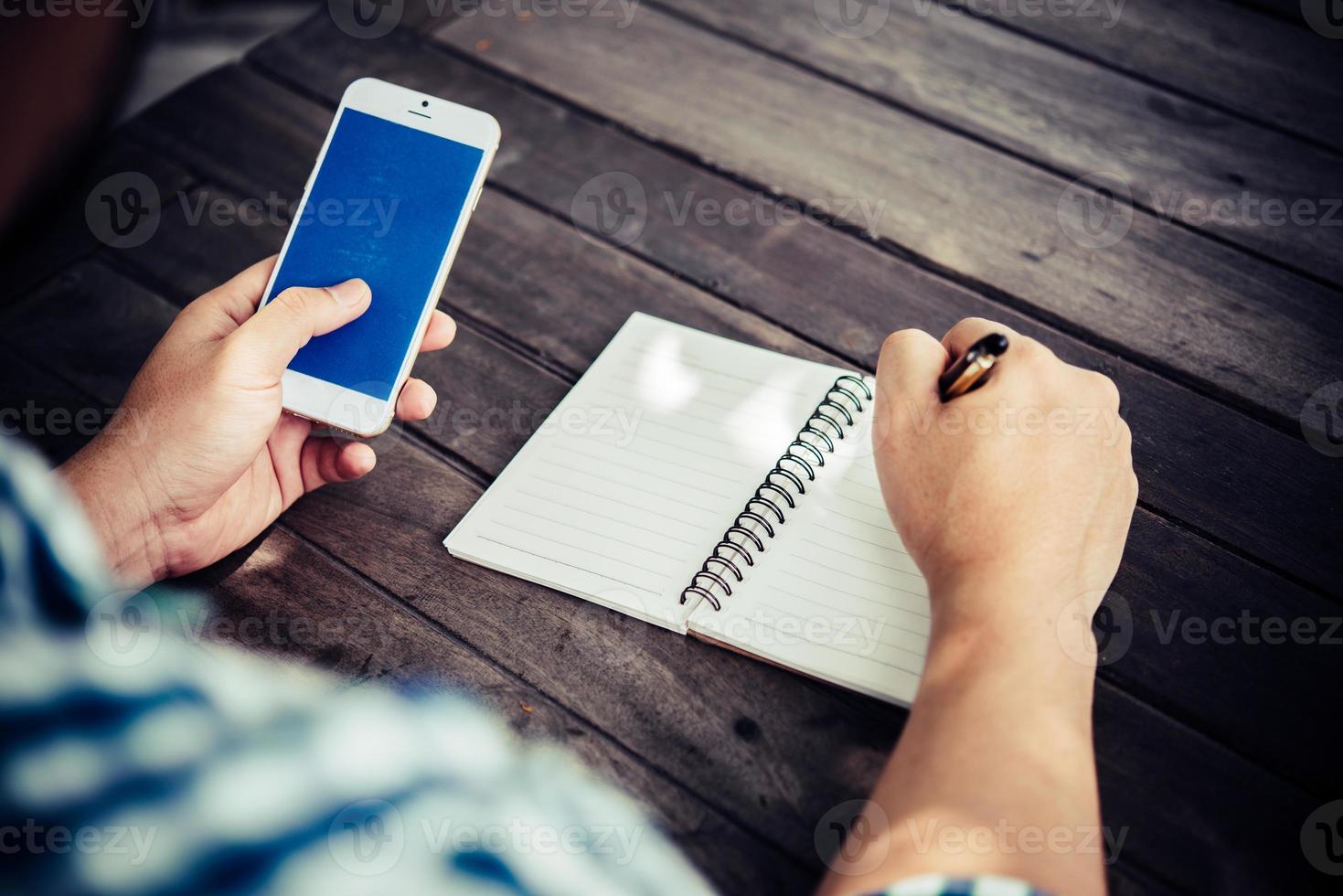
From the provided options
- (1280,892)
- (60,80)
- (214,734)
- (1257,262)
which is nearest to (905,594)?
(1280,892)

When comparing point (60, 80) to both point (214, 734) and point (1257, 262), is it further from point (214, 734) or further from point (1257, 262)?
point (1257, 262)

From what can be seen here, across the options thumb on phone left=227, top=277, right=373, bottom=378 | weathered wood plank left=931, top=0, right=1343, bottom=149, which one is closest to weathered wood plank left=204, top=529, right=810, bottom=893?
thumb on phone left=227, top=277, right=373, bottom=378

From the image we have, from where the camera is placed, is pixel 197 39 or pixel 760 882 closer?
pixel 760 882

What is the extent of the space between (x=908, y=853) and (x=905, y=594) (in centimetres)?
32

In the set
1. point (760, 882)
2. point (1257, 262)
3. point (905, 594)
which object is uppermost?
point (1257, 262)

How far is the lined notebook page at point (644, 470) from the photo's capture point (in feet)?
3.40

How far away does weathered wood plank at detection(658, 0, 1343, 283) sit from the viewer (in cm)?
138

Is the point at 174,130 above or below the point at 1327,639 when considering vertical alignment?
above

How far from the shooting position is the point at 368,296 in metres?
1.12

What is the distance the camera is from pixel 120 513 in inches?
39.5

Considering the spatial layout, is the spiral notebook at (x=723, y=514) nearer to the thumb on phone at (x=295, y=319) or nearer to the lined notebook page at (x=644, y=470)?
the lined notebook page at (x=644, y=470)

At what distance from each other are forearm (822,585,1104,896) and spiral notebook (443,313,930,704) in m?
0.11

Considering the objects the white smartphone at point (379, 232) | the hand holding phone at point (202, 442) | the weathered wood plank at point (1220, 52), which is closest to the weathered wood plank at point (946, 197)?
the weathered wood plank at point (1220, 52)

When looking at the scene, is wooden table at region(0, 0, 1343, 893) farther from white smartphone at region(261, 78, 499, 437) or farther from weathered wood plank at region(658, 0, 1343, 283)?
white smartphone at region(261, 78, 499, 437)
